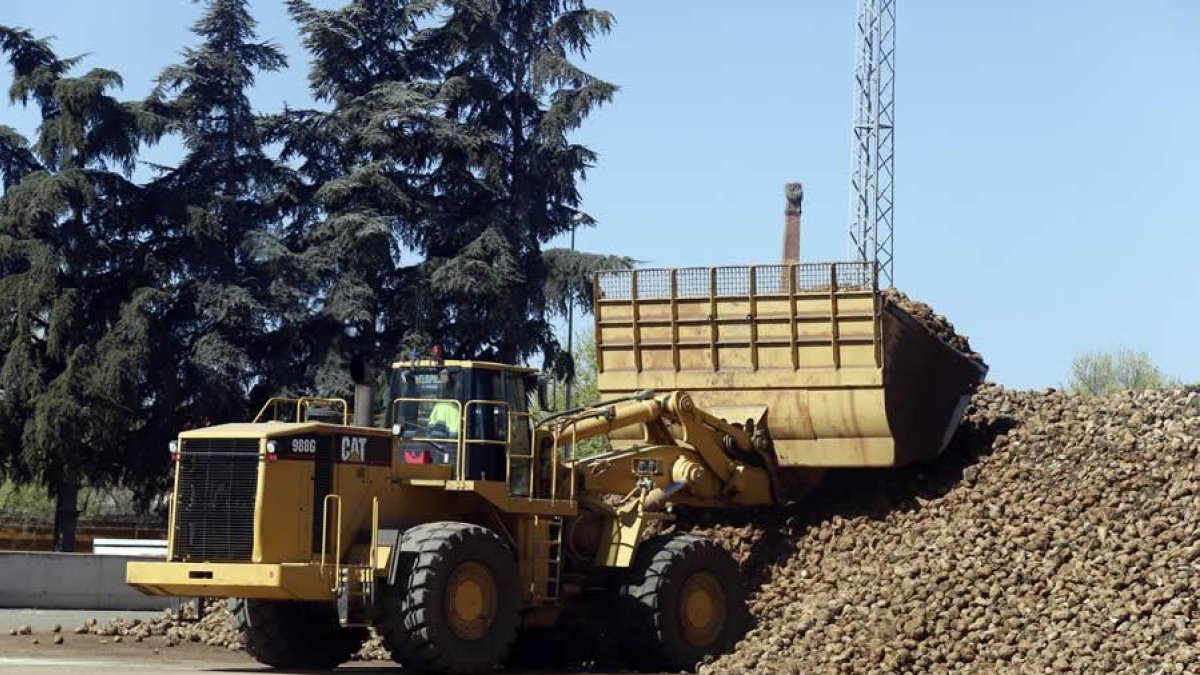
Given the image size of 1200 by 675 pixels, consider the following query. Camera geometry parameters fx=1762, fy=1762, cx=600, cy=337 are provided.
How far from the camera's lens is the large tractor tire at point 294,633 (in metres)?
16.7

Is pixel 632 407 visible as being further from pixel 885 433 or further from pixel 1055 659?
pixel 1055 659

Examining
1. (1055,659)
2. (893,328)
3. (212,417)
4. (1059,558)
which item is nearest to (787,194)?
(893,328)

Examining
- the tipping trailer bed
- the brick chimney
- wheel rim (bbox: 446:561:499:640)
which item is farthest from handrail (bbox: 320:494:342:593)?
the brick chimney

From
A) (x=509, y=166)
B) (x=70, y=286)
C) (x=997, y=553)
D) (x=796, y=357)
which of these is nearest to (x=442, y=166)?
(x=509, y=166)

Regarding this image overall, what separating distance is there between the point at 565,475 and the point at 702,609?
6.32 ft

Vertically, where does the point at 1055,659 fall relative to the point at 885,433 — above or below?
below

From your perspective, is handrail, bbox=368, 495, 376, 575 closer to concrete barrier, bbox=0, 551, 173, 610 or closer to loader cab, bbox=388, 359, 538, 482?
loader cab, bbox=388, 359, 538, 482

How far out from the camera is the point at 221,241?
36344 millimetres

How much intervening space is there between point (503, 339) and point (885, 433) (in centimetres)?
1735

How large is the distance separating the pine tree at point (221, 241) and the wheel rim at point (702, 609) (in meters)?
19.3

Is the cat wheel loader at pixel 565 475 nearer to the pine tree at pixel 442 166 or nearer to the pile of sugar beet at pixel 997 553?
the pile of sugar beet at pixel 997 553

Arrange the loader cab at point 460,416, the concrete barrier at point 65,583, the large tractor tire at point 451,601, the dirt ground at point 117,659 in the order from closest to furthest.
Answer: the large tractor tire at point 451,601 < the dirt ground at point 117,659 < the loader cab at point 460,416 < the concrete barrier at point 65,583

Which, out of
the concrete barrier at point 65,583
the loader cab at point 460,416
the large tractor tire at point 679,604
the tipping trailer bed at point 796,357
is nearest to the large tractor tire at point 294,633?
the loader cab at point 460,416

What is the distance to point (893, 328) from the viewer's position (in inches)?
765
